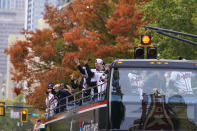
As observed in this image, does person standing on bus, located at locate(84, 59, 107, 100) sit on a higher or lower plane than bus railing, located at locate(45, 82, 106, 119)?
higher

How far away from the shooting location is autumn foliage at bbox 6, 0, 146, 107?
35906 mm

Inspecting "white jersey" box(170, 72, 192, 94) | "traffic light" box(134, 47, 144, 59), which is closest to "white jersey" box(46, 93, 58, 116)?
"traffic light" box(134, 47, 144, 59)

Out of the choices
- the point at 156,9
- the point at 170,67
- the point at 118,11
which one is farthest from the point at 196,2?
the point at 170,67

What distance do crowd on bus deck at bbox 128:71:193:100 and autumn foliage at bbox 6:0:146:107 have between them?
62.5 ft

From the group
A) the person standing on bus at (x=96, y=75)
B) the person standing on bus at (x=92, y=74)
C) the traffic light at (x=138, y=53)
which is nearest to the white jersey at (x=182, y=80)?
the person standing on bus at (x=96, y=75)

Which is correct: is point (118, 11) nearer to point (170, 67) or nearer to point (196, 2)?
point (196, 2)

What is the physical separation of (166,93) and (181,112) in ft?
2.05

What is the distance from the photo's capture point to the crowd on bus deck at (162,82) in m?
15.2

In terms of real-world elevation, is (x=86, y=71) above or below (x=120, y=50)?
below

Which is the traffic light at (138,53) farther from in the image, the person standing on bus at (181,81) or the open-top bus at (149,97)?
the person standing on bus at (181,81)

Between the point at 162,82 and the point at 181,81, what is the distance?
1.69ft

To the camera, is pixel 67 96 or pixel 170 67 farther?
pixel 67 96

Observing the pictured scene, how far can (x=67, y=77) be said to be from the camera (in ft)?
127

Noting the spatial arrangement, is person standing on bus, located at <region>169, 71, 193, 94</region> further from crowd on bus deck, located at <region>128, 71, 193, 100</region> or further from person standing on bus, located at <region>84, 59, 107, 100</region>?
person standing on bus, located at <region>84, 59, 107, 100</region>
